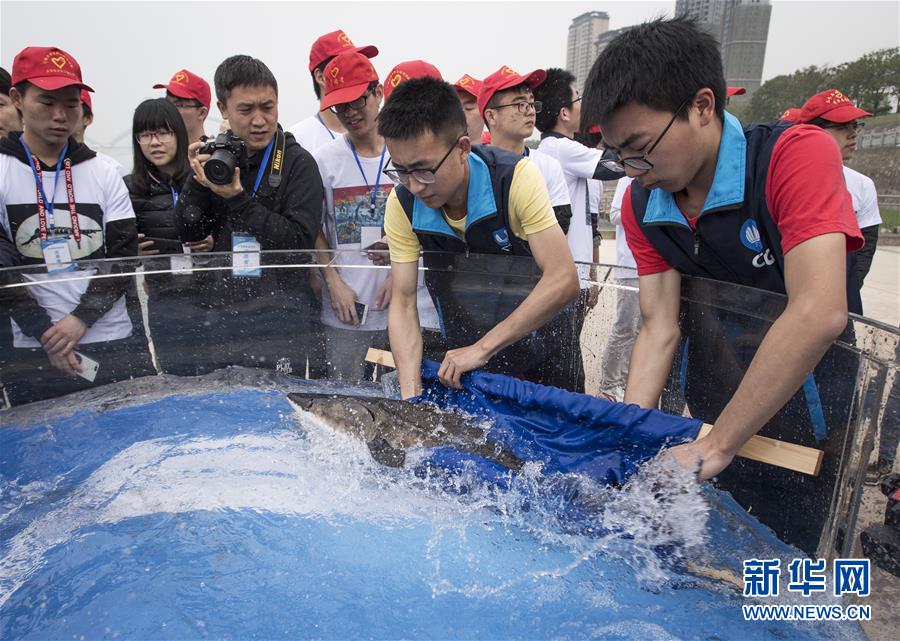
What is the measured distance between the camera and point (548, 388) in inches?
77.6

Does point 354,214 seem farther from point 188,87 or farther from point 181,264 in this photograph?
point 188,87

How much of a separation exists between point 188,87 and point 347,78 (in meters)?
1.38

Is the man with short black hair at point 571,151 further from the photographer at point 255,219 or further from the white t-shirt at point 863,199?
the photographer at point 255,219

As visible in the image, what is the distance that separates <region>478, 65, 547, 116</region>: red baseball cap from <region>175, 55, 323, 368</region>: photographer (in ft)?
3.48

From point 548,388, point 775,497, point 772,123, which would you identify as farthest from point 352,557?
point 772,123

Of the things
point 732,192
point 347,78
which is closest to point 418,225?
point 347,78

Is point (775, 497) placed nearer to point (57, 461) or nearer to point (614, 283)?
point (614, 283)

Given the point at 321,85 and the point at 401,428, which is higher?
the point at 321,85

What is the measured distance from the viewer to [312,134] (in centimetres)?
341

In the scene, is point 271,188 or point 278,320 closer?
point 271,188

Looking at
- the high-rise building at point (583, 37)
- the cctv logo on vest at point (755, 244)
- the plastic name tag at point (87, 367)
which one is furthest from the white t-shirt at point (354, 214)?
the high-rise building at point (583, 37)

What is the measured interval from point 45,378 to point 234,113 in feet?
4.60

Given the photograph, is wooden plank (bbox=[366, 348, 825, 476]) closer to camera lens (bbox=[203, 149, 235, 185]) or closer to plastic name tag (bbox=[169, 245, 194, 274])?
camera lens (bbox=[203, 149, 235, 185])

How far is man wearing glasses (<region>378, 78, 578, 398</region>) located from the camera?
2.01 meters
